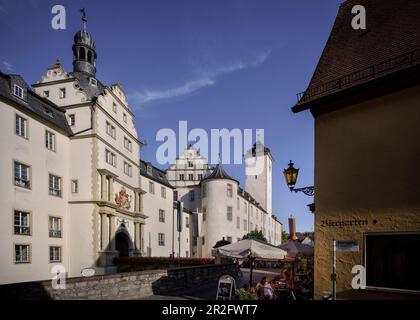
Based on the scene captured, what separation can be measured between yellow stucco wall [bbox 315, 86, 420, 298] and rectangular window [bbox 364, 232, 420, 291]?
0.19 metres

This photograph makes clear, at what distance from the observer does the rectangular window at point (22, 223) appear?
19.4m

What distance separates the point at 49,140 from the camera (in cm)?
2353

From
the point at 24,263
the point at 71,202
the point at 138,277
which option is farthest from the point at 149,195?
the point at 138,277

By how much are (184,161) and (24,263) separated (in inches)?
1451

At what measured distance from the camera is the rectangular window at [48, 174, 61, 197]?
23156 millimetres

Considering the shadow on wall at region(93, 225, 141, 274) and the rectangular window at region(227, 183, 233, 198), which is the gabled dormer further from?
the rectangular window at region(227, 183, 233, 198)

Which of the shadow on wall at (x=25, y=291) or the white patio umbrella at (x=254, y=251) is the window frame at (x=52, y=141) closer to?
the shadow on wall at (x=25, y=291)

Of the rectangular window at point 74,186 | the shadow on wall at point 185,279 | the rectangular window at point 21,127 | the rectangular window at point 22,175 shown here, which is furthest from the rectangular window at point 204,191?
the rectangular window at point 21,127

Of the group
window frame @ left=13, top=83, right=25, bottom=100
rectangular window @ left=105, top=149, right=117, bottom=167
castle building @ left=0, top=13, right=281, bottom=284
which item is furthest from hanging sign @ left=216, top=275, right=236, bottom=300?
rectangular window @ left=105, top=149, right=117, bottom=167

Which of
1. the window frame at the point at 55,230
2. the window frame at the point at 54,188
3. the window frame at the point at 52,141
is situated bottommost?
the window frame at the point at 55,230

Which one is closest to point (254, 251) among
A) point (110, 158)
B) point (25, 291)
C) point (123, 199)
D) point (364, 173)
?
point (364, 173)

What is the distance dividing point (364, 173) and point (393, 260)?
82.3 inches

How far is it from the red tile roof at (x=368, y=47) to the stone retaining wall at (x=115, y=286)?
9420mm
